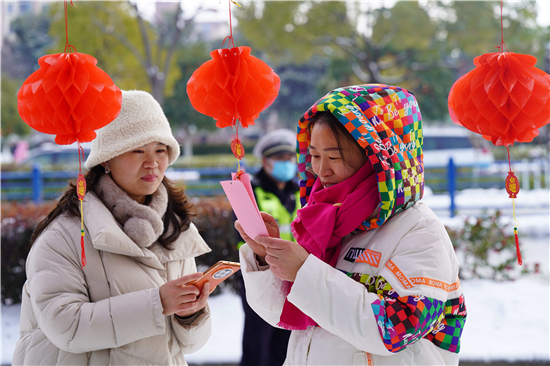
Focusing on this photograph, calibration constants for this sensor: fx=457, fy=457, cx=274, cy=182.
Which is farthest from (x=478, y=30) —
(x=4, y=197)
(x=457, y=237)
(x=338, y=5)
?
(x=4, y=197)

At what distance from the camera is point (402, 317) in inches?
48.3

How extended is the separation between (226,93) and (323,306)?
0.79m

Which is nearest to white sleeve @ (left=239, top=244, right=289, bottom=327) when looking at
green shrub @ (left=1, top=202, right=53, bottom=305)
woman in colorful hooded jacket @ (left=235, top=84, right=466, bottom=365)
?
woman in colorful hooded jacket @ (left=235, top=84, right=466, bottom=365)

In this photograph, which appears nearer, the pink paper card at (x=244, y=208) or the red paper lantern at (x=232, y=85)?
the pink paper card at (x=244, y=208)

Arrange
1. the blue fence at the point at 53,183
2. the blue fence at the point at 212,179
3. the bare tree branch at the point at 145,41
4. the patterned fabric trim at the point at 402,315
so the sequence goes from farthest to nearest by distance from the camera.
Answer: the bare tree branch at the point at 145,41 → the blue fence at the point at 212,179 → the blue fence at the point at 53,183 → the patterned fabric trim at the point at 402,315

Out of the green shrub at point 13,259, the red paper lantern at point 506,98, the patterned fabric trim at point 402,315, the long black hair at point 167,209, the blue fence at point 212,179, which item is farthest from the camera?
the blue fence at point 212,179

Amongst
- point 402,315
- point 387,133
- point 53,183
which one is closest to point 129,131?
point 387,133

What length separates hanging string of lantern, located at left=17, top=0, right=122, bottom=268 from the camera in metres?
1.50

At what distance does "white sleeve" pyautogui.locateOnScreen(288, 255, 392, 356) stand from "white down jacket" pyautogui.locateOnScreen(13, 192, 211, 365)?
1.90 ft

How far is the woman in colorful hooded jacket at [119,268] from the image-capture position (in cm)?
153

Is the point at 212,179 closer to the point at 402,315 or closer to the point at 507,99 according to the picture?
the point at 507,99

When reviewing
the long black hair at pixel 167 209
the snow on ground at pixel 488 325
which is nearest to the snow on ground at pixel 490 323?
the snow on ground at pixel 488 325

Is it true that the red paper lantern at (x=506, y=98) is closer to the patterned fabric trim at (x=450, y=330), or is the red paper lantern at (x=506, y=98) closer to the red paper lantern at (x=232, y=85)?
the patterned fabric trim at (x=450, y=330)

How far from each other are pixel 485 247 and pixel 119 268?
4.50 m
